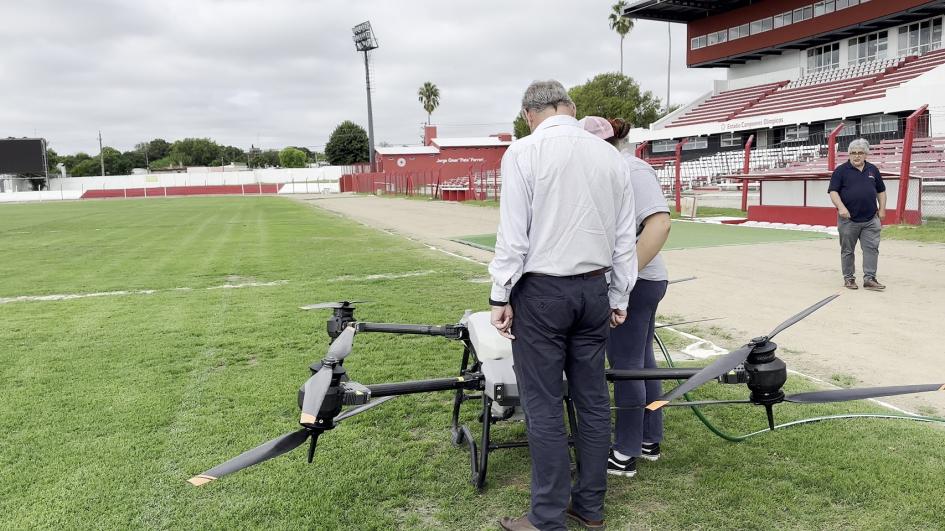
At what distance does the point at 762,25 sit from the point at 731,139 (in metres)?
8.40

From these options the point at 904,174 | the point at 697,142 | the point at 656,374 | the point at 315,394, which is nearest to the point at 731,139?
the point at 697,142

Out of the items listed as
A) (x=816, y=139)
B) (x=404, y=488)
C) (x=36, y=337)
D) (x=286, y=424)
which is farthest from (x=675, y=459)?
(x=816, y=139)

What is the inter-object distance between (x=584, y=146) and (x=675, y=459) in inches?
78.2

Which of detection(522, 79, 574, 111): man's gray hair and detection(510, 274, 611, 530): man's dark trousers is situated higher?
detection(522, 79, 574, 111): man's gray hair

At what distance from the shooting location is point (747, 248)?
13.3 meters

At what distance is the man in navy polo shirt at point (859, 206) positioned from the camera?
8112 mm

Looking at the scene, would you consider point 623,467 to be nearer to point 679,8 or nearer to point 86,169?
point 679,8

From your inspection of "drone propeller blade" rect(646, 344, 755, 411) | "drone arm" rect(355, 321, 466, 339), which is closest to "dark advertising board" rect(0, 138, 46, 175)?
"drone arm" rect(355, 321, 466, 339)

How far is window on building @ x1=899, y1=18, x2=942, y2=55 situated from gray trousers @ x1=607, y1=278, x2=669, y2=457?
4298 cm

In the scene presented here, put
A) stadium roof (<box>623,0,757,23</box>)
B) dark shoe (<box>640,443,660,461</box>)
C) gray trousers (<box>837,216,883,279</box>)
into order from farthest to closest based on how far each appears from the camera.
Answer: stadium roof (<box>623,0,757,23</box>) < gray trousers (<box>837,216,883,279</box>) < dark shoe (<box>640,443,660,461</box>)

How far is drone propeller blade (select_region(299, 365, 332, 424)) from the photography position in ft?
7.97

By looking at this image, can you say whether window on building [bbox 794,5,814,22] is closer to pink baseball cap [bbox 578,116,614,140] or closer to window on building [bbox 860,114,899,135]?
window on building [bbox 860,114,899,135]

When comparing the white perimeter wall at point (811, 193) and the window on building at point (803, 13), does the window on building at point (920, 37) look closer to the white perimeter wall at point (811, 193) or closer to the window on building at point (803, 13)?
the window on building at point (803, 13)

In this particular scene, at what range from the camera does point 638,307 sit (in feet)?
11.5
